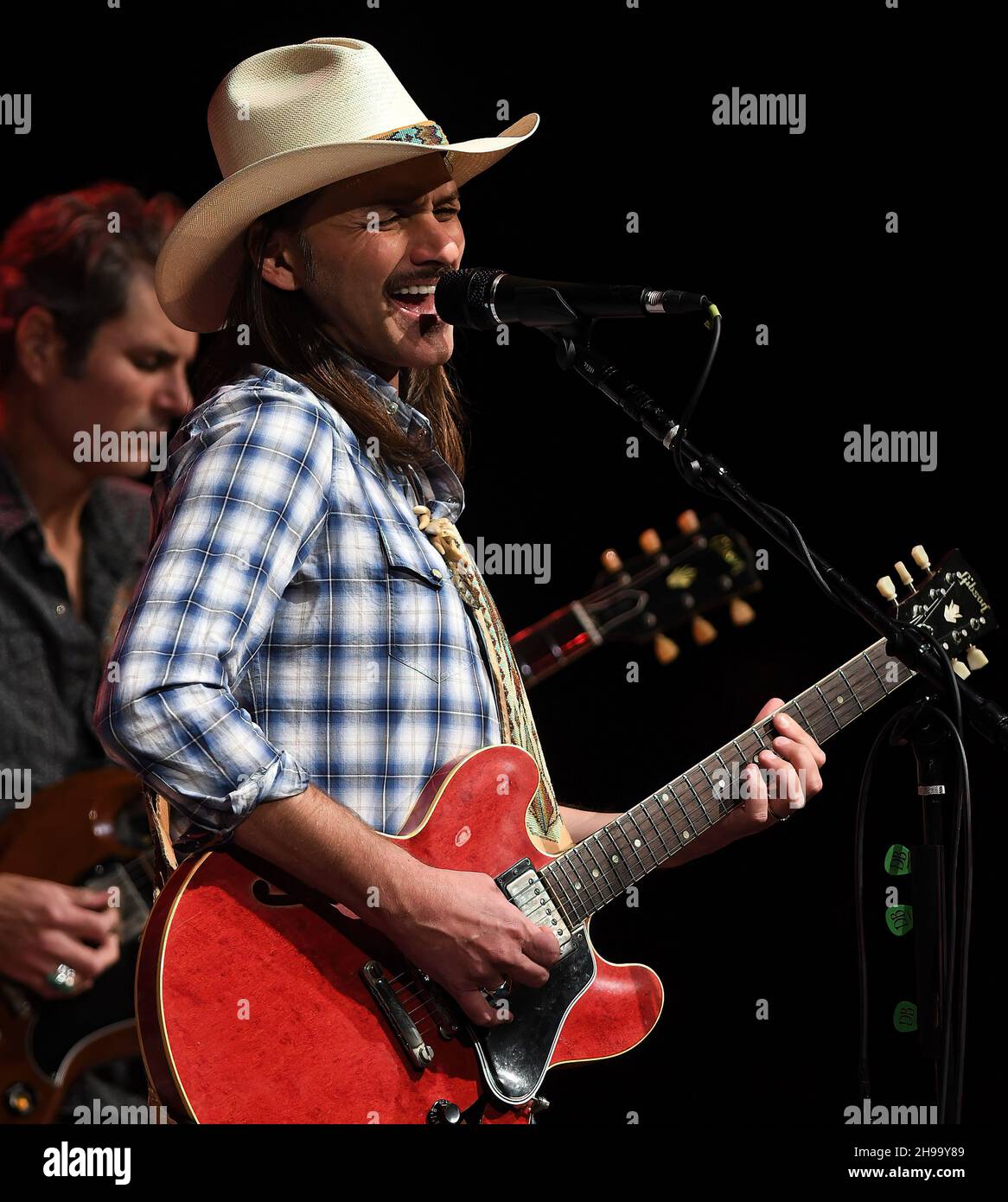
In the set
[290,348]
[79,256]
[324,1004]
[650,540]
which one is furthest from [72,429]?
[324,1004]

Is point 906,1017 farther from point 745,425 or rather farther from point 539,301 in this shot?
point 745,425

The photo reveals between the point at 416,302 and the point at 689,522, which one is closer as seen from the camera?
the point at 416,302

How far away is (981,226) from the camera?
3223 mm

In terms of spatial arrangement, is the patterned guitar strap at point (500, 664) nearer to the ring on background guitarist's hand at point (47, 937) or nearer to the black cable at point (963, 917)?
the black cable at point (963, 917)

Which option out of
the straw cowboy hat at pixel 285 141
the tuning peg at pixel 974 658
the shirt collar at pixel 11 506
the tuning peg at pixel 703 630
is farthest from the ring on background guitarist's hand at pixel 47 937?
the tuning peg at pixel 974 658

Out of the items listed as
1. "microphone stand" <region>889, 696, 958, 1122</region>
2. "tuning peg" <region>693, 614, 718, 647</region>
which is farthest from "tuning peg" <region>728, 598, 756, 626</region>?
"microphone stand" <region>889, 696, 958, 1122</region>

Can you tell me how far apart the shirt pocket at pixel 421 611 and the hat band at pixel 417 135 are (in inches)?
23.6

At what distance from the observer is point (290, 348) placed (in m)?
2.12

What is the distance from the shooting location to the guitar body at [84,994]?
270 cm

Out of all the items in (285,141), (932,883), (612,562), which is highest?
(285,141)

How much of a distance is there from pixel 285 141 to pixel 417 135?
8.1 inches

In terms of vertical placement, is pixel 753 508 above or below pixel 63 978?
above
